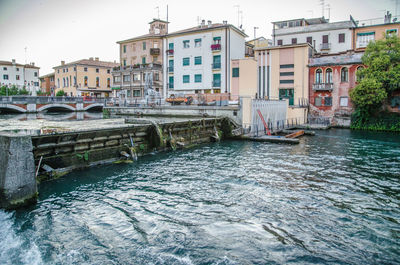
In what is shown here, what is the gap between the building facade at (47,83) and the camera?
8887cm

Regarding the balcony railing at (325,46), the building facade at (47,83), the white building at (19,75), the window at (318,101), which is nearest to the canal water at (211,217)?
the window at (318,101)

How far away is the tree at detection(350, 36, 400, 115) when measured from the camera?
3106cm

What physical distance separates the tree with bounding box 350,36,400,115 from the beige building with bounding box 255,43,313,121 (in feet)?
21.1

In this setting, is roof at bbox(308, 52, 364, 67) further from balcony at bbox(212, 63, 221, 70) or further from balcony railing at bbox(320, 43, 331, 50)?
balcony at bbox(212, 63, 221, 70)

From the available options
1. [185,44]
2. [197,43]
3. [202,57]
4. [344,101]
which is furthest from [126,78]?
[344,101]

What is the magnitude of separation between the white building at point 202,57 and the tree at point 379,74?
16.7 metres

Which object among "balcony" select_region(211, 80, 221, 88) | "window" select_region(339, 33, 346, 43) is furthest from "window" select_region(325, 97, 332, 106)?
"balcony" select_region(211, 80, 221, 88)

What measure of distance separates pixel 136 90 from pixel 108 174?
138 feet

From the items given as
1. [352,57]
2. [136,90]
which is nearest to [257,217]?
[352,57]

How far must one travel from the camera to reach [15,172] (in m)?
9.05

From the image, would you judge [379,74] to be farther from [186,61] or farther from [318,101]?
[186,61]

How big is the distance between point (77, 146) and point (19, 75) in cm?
8873

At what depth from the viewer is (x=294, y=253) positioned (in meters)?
6.78

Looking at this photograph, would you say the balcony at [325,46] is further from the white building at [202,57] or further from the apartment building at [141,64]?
the apartment building at [141,64]
